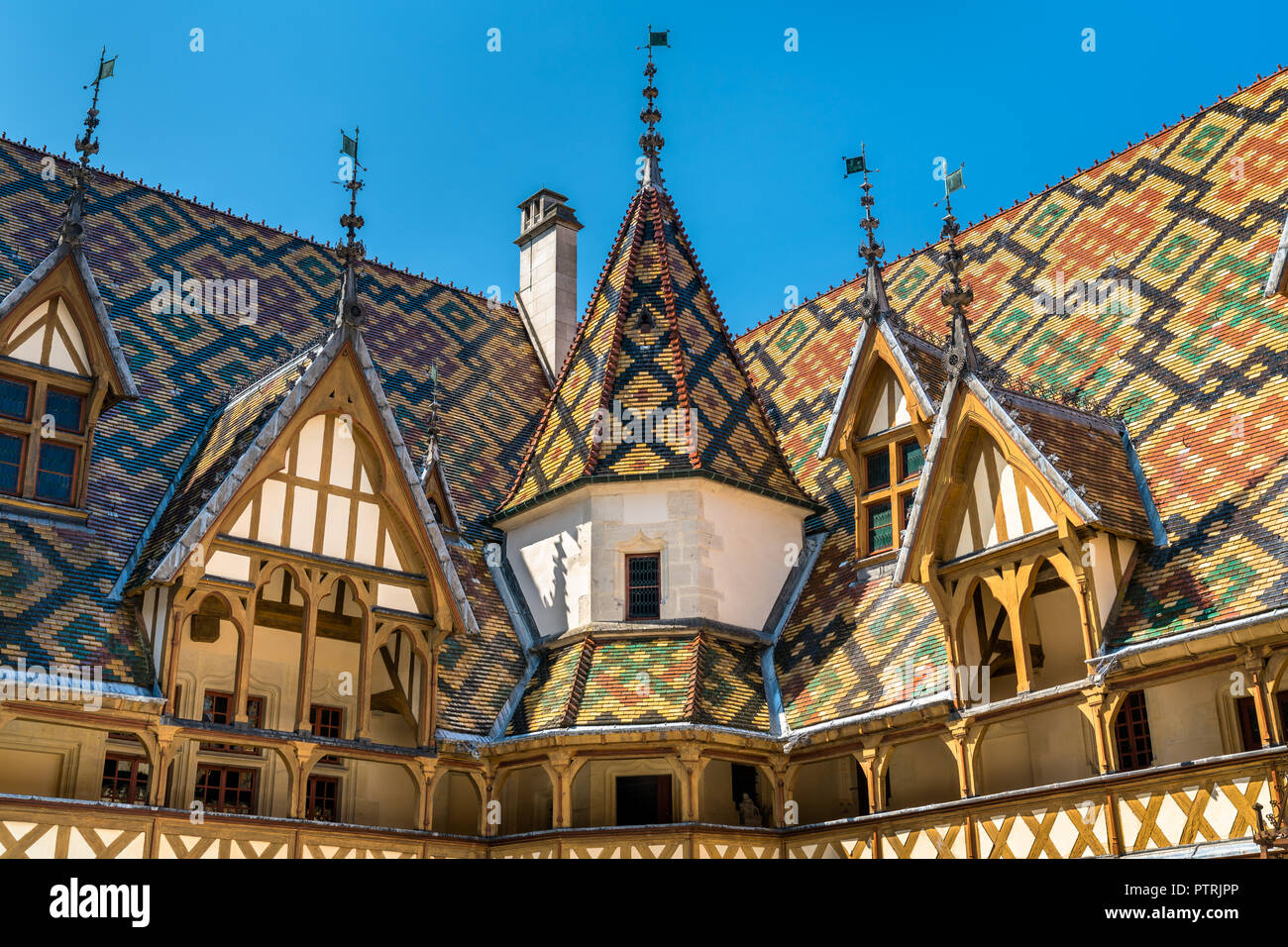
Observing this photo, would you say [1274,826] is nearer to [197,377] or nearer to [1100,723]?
[1100,723]

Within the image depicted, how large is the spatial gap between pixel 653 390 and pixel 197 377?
6.69 meters

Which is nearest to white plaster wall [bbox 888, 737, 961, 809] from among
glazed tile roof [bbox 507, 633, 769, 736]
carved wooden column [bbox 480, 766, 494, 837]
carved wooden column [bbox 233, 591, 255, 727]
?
glazed tile roof [bbox 507, 633, 769, 736]

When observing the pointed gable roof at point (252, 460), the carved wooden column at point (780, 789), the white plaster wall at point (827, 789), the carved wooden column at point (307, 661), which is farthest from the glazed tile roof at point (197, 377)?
the white plaster wall at point (827, 789)

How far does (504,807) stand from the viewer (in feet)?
59.1

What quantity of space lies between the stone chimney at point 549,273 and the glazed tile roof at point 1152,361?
4.60 metres

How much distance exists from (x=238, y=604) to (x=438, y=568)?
8.53ft

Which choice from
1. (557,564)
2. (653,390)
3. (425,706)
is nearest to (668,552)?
(557,564)

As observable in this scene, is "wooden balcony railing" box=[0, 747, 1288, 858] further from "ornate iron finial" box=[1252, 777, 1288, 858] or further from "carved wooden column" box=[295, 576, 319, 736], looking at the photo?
"carved wooden column" box=[295, 576, 319, 736]

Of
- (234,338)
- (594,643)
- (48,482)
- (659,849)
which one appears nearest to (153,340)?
(234,338)

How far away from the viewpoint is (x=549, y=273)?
2769 cm

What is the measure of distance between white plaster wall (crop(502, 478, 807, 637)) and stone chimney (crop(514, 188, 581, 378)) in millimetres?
7164

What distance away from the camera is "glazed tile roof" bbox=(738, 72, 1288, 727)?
1434cm
